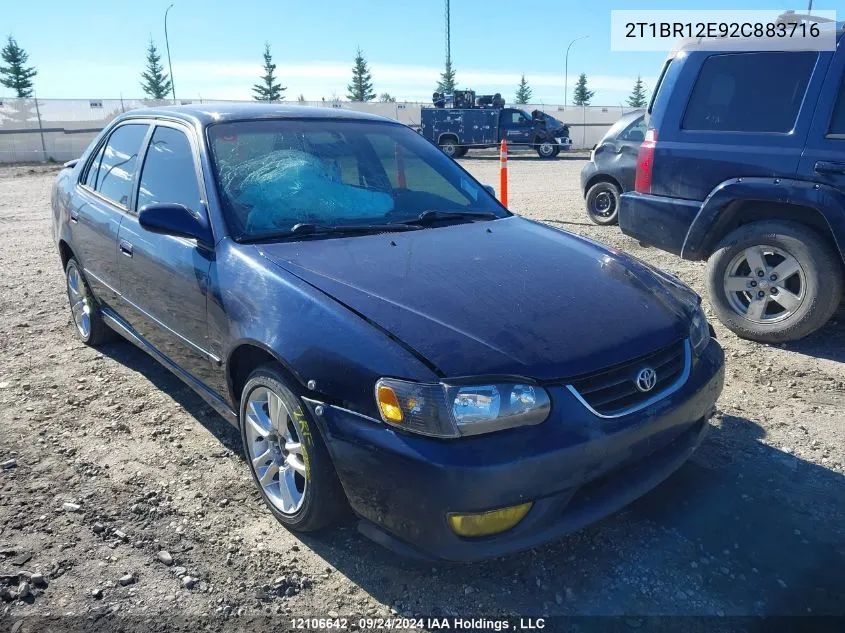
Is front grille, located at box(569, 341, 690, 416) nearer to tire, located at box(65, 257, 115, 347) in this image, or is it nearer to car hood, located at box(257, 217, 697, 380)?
car hood, located at box(257, 217, 697, 380)

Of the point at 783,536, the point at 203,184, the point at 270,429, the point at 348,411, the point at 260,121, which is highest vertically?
the point at 260,121

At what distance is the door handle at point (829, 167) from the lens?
4160mm

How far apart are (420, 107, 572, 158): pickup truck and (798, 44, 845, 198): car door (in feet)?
72.8

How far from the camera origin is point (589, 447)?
85.8 inches

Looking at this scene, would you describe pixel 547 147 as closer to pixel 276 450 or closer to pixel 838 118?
pixel 838 118

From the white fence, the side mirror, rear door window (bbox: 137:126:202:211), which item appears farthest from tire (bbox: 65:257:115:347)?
the white fence

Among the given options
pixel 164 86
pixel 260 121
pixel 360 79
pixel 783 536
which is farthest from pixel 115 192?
pixel 360 79

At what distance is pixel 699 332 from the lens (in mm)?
2826

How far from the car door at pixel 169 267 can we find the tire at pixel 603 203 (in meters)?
6.85

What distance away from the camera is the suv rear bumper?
4906mm

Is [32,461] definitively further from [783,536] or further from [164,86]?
[164,86]

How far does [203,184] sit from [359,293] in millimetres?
1157

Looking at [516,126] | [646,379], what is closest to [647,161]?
[646,379]

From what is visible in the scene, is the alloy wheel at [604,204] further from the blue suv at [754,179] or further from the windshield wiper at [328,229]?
the windshield wiper at [328,229]
